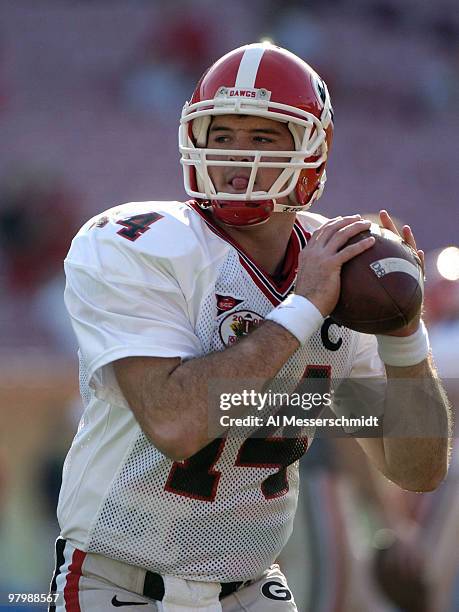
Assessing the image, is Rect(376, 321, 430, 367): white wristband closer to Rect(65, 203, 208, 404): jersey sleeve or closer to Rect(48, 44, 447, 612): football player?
Rect(48, 44, 447, 612): football player

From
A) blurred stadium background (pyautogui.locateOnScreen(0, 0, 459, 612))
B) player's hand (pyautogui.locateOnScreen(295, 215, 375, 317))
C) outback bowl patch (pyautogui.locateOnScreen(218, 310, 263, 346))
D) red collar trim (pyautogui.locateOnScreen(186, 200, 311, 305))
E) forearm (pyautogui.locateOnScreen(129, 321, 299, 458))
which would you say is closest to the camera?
forearm (pyautogui.locateOnScreen(129, 321, 299, 458))

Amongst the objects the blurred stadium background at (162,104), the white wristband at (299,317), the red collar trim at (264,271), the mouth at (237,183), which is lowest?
the blurred stadium background at (162,104)

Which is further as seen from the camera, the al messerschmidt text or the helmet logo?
the helmet logo

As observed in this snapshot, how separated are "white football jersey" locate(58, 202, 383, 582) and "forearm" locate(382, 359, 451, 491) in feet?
0.85

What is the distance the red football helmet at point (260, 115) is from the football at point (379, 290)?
1.06ft

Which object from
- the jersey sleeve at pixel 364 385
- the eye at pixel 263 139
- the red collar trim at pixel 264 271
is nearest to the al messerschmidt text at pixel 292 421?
the jersey sleeve at pixel 364 385

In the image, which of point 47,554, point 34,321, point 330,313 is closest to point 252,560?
point 330,313

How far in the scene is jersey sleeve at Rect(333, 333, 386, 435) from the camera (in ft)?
8.75

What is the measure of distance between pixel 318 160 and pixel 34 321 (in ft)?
14.8

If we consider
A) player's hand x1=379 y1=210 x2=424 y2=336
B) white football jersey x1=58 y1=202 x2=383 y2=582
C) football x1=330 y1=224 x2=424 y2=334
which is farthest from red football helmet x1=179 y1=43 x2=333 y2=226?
football x1=330 y1=224 x2=424 y2=334

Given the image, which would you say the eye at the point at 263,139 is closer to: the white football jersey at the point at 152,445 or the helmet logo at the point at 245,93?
the helmet logo at the point at 245,93

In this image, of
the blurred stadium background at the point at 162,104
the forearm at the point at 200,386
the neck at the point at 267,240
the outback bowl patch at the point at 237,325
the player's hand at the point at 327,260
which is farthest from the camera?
the blurred stadium background at the point at 162,104

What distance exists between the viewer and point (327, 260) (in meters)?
2.23

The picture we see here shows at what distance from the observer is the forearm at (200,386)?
2.10m
